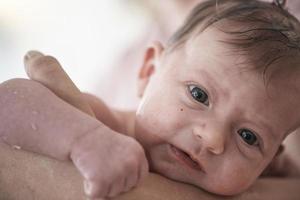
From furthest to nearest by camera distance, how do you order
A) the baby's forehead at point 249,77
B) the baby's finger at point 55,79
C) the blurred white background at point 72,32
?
the blurred white background at point 72,32, the baby's forehead at point 249,77, the baby's finger at point 55,79

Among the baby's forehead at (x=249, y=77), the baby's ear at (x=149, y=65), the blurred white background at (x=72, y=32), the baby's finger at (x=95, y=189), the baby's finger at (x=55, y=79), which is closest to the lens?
the baby's finger at (x=95, y=189)

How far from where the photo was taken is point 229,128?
0.98 meters

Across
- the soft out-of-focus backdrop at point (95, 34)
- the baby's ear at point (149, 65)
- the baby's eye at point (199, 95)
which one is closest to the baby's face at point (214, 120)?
the baby's eye at point (199, 95)

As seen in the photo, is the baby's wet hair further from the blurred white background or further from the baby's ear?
the blurred white background

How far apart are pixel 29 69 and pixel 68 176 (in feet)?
0.69

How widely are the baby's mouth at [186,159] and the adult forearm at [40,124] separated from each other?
8.2 inches

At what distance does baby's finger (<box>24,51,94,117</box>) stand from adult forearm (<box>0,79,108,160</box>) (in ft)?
0.18

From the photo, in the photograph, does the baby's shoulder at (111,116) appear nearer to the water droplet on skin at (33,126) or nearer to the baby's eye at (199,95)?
the baby's eye at (199,95)

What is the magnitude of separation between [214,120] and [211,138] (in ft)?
0.17

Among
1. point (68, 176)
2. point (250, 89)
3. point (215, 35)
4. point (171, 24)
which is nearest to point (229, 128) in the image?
point (250, 89)

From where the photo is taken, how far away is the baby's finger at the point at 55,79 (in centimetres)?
87

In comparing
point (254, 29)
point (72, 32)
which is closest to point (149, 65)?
point (254, 29)

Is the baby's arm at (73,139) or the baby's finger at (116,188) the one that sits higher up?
the baby's arm at (73,139)

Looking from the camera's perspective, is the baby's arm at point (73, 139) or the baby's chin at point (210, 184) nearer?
the baby's arm at point (73, 139)
